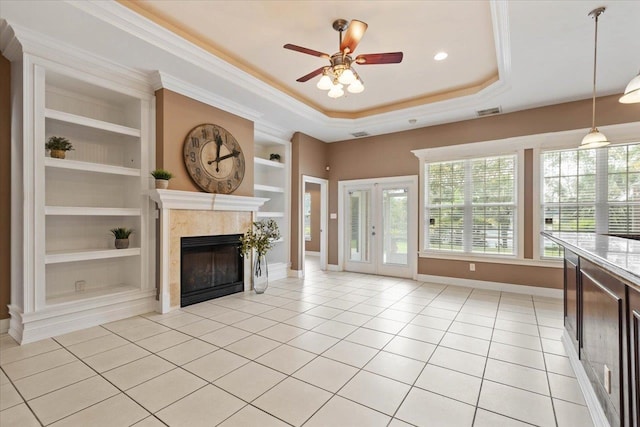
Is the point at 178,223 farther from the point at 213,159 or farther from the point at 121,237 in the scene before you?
the point at 213,159

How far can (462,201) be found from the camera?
5457 mm

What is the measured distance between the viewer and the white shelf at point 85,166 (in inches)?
124

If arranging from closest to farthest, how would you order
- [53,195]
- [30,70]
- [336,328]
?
[30,70]
[336,328]
[53,195]

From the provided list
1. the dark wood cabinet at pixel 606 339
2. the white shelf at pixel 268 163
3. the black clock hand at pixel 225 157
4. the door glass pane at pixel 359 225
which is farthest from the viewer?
the door glass pane at pixel 359 225

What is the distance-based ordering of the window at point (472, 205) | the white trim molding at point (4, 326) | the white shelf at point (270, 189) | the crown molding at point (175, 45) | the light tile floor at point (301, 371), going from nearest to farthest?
the light tile floor at point (301, 371) → the crown molding at point (175, 45) → the white trim molding at point (4, 326) → the window at point (472, 205) → the white shelf at point (270, 189)

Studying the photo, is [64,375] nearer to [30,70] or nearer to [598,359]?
[30,70]

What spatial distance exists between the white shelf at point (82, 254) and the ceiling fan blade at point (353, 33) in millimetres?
3454

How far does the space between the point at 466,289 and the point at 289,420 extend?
14.2 ft

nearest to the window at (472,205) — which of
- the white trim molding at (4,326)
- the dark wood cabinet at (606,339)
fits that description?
the dark wood cabinet at (606,339)

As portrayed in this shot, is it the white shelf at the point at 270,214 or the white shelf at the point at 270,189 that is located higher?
the white shelf at the point at 270,189

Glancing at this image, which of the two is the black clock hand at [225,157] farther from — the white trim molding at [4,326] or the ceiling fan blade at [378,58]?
the white trim molding at [4,326]

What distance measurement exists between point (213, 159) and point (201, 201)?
712 mm

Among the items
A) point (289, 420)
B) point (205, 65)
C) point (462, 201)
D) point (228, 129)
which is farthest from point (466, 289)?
point (205, 65)

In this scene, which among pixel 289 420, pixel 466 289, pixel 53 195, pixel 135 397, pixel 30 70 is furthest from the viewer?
pixel 466 289
